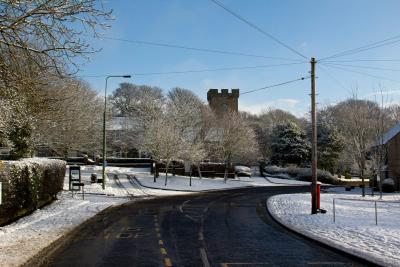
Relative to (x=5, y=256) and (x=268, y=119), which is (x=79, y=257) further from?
(x=268, y=119)

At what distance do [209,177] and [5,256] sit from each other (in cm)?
5164

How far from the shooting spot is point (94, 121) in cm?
5597

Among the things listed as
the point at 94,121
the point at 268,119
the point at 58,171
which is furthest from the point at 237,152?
the point at 268,119

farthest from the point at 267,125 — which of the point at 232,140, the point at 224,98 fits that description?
the point at 232,140

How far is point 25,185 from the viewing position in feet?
65.0

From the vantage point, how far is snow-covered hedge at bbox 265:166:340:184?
69438 mm

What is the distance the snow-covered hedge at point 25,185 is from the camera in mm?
17111

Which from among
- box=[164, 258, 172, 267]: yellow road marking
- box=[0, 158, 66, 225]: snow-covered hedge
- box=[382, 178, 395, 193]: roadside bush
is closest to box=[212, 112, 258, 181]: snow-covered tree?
box=[382, 178, 395, 193]: roadside bush

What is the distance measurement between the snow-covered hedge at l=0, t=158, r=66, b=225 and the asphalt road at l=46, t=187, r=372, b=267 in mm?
2972

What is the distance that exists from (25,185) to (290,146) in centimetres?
6110

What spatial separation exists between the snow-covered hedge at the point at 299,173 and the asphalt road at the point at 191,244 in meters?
49.9

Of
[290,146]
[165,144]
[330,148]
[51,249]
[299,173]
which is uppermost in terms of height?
[290,146]

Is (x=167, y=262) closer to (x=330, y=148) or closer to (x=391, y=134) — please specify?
(x=391, y=134)

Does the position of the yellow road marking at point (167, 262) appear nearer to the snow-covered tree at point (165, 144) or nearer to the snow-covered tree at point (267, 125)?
the snow-covered tree at point (165, 144)
